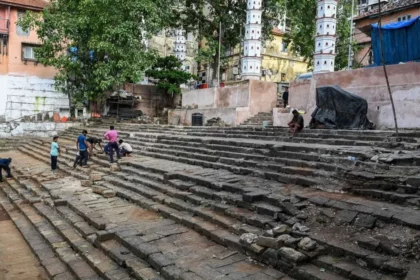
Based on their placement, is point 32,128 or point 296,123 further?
point 32,128

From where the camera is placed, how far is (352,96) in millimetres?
11945

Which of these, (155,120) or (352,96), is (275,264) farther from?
(155,120)

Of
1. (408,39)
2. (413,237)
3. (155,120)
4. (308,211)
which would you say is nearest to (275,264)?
(308,211)

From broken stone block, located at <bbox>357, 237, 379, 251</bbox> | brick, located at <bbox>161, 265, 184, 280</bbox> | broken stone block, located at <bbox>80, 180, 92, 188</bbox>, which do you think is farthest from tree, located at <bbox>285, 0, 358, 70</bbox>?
brick, located at <bbox>161, 265, 184, 280</bbox>

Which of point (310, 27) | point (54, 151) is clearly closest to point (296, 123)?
point (54, 151)

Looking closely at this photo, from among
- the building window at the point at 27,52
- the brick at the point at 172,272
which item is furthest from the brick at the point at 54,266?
the building window at the point at 27,52

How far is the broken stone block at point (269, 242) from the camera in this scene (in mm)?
4367

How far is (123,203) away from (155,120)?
15148mm

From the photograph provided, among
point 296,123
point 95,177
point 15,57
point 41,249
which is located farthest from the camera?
point 15,57

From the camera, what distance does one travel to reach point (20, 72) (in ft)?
73.6

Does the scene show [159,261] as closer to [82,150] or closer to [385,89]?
[82,150]

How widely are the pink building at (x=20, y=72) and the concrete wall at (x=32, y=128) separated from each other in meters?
1.13

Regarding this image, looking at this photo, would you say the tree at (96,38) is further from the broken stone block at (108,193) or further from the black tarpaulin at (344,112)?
the broken stone block at (108,193)

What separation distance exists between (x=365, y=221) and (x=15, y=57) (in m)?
23.9
